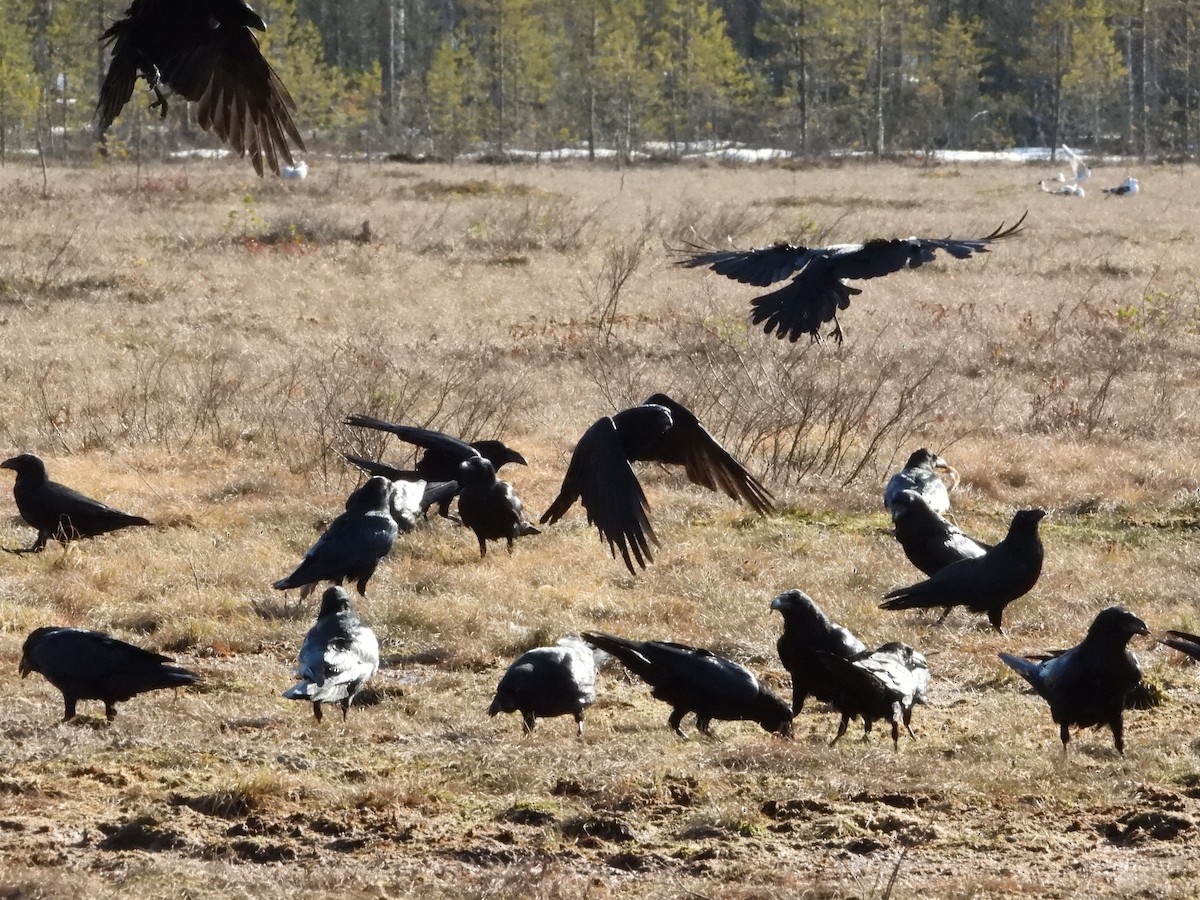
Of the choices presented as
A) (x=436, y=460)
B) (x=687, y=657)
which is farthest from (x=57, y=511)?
(x=687, y=657)

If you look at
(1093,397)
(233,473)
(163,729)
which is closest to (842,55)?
(1093,397)

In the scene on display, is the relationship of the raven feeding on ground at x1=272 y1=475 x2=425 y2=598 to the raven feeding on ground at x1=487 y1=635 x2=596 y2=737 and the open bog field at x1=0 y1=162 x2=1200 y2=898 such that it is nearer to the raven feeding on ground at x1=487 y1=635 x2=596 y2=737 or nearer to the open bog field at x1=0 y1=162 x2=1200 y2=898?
the open bog field at x1=0 y1=162 x2=1200 y2=898

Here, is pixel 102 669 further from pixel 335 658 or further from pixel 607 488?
pixel 607 488

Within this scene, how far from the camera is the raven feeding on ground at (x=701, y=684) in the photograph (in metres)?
5.28

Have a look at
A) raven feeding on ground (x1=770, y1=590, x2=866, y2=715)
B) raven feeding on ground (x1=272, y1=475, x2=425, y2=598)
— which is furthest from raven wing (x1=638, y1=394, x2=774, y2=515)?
raven feeding on ground (x1=272, y1=475, x2=425, y2=598)

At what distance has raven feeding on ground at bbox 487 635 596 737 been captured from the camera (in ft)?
17.1

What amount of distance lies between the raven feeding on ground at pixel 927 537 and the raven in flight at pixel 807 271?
90cm

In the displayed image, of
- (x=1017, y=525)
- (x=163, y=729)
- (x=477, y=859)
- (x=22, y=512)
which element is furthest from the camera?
(x=22, y=512)

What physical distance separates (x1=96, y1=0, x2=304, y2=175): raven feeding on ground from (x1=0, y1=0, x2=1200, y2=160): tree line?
145ft

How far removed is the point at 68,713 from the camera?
5367 mm

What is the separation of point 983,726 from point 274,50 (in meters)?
50.7

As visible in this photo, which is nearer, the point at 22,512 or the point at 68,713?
the point at 68,713

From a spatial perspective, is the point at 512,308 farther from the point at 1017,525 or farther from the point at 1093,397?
the point at 1017,525

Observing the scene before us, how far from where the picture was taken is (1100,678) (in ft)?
17.0
